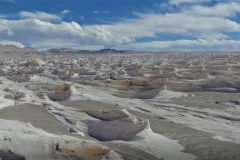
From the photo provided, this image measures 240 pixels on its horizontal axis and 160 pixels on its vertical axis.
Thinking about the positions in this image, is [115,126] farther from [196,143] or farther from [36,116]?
[36,116]

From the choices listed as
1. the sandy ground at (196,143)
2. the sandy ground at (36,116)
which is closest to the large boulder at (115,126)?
the sandy ground at (196,143)

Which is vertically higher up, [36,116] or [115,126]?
[115,126]

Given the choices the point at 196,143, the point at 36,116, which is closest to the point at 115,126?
the point at 196,143

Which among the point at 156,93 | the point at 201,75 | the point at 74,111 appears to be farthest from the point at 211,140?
the point at 201,75

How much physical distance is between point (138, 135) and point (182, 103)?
4842 mm

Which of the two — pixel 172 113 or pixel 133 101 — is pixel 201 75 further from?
pixel 172 113

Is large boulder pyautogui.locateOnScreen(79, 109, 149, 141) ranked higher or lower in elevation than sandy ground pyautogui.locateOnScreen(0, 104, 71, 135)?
higher

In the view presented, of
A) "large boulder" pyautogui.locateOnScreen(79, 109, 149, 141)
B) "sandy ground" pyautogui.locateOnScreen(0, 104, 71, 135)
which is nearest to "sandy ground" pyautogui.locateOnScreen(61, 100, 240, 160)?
"large boulder" pyautogui.locateOnScreen(79, 109, 149, 141)

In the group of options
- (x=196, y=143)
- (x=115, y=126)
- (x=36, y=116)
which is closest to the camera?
(x=196, y=143)

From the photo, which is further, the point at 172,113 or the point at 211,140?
the point at 172,113

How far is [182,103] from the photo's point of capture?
11.1 meters

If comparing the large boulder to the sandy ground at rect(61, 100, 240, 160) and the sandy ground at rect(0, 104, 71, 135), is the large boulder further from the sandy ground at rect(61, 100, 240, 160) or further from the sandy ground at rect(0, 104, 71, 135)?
the sandy ground at rect(0, 104, 71, 135)

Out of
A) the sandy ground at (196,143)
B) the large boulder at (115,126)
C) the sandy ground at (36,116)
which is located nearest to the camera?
the sandy ground at (196,143)

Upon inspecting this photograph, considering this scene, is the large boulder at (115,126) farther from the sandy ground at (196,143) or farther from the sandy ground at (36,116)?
the sandy ground at (36,116)
